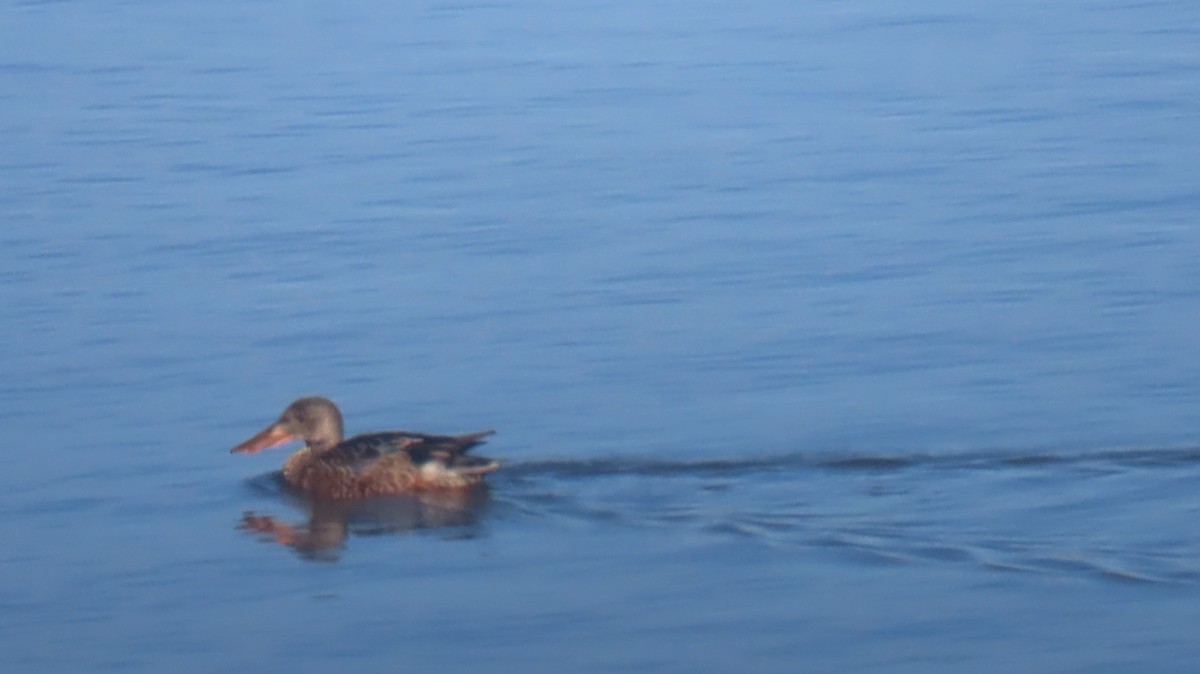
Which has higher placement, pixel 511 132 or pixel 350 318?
pixel 511 132

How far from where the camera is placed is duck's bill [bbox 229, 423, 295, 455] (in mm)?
11492

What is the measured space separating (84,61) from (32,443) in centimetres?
1227

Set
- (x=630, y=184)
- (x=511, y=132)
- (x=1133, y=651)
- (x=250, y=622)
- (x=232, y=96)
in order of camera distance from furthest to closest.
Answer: (x=232, y=96) < (x=511, y=132) < (x=630, y=184) < (x=250, y=622) < (x=1133, y=651)

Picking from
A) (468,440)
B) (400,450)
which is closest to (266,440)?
(400,450)

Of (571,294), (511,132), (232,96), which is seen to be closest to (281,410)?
(571,294)

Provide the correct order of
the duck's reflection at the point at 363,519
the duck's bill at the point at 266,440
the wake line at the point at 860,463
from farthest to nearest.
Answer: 1. the duck's bill at the point at 266,440
2. the wake line at the point at 860,463
3. the duck's reflection at the point at 363,519

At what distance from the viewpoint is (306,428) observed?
11.6 m

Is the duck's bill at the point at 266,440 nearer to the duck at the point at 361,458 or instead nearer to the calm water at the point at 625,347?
the duck at the point at 361,458

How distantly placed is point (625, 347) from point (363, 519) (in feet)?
8.56

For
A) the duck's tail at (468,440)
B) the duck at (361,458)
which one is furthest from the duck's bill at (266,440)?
the duck's tail at (468,440)

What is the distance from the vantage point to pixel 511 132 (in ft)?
63.8

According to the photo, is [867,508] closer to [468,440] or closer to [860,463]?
[860,463]

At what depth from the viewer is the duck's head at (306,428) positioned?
37.8 ft

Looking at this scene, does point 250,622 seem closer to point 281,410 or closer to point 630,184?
point 281,410
